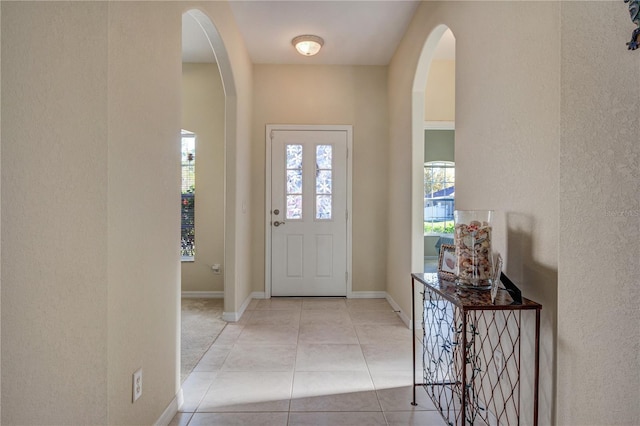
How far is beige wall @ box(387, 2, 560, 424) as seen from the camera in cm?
129

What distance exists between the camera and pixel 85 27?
3.99 ft

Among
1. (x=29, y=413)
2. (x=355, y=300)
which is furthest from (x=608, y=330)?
(x=355, y=300)

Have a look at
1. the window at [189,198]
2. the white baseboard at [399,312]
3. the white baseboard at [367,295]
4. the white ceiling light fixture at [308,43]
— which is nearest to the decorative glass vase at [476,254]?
A: the white baseboard at [399,312]

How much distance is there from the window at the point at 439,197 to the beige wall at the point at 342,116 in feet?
11.3

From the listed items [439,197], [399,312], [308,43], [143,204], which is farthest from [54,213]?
[439,197]

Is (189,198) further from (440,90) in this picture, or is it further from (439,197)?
(439,197)

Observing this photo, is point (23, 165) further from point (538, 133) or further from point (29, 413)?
point (538, 133)

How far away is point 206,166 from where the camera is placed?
169 inches

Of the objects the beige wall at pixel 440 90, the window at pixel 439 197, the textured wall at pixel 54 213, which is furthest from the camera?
the window at pixel 439 197

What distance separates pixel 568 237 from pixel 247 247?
127 inches

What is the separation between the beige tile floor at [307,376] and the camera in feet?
6.03

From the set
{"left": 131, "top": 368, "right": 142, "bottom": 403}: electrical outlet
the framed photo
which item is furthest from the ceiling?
{"left": 131, "top": 368, "right": 142, "bottom": 403}: electrical outlet

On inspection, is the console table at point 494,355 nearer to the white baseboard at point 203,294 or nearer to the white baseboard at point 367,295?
the white baseboard at point 367,295

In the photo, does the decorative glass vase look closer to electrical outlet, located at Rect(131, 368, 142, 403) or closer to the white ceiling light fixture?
electrical outlet, located at Rect(131, 368, 142, 403)
